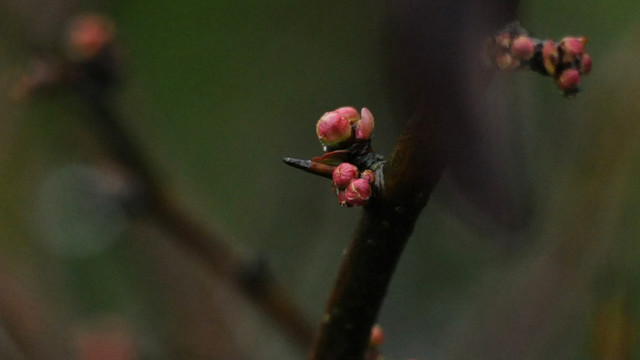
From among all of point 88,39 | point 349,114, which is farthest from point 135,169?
point 349,114

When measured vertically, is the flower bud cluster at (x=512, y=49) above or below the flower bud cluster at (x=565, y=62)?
below

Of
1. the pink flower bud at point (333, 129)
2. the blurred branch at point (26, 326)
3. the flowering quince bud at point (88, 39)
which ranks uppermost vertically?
the flowering quince bud at point (88, 39)

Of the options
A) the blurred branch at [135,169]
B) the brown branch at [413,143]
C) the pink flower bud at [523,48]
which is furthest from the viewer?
the blurred branch at [135,169]

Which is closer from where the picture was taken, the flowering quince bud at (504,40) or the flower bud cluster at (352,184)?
the flowering quince bud at (504,40)

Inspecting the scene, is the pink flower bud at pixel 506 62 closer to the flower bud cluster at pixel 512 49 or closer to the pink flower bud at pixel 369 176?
the flower bud cluster at pixel 512 49

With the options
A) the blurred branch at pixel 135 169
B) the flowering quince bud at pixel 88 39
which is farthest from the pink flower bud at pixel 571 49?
the flowering quince bud at pixel 88 39

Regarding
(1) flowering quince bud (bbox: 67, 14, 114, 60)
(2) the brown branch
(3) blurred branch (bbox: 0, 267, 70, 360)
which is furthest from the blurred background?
(2) the brown branch

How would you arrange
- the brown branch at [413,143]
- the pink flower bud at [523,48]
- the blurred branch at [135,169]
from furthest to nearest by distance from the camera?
the blurred branch at [135,169], the pink flower bud at [523,48], the brown branch at [413,143]

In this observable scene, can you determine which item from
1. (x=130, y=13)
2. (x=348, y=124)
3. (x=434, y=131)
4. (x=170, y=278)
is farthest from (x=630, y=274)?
(x=130, y=13)
